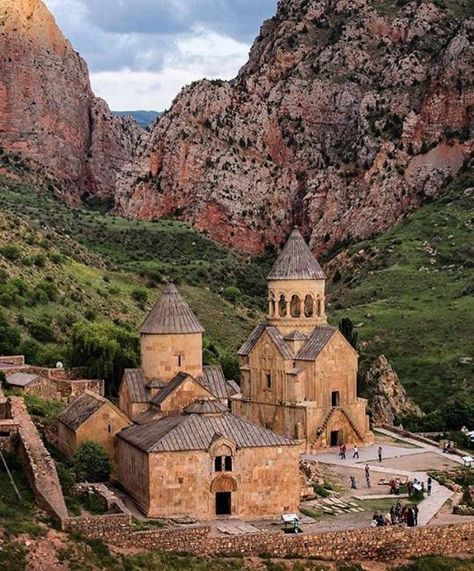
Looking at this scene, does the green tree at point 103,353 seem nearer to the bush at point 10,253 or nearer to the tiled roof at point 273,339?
the tiled roof at point 273,339

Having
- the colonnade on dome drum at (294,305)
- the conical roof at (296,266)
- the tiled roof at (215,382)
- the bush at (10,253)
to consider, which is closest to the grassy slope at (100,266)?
the bush at (10,253)

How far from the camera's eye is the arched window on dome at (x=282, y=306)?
49.7 metres

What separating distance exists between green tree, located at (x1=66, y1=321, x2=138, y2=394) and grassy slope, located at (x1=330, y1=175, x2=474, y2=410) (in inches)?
850

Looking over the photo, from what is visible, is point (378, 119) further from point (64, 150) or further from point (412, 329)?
point (412, 329)

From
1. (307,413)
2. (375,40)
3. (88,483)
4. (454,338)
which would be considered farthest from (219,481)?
(375,40)

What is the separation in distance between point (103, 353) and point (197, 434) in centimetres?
1534

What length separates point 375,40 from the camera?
438 ft

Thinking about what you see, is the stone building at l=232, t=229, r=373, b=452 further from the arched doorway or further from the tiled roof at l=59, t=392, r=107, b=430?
the arched doorway

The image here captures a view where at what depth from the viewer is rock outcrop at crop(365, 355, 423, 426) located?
59963 millimetres

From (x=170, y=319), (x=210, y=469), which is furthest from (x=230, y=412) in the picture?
(x=210, y=469)

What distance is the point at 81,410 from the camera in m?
38.2

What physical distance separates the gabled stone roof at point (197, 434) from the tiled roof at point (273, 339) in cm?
1239

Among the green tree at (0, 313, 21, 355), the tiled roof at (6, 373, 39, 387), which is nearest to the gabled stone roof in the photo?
the tiled roof at (6, 373, 39, 387)

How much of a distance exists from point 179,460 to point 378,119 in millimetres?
98668
